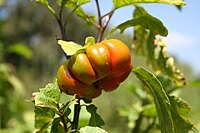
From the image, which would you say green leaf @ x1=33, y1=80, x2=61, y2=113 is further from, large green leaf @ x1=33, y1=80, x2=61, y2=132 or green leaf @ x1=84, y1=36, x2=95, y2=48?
green leaf @ x1=84, y1=36, x2=95, y2=48

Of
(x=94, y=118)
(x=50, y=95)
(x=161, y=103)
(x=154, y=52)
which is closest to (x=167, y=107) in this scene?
(x=161, y=103)

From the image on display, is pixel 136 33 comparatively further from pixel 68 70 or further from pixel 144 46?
pixel 68 70

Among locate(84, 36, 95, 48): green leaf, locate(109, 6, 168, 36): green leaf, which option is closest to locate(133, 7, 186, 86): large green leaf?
locate(109, 6, 168, 36): green leaf

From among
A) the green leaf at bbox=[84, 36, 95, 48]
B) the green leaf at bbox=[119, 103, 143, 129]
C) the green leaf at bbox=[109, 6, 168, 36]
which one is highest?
the green leaf at bbox=[109, 6, 168, 36]

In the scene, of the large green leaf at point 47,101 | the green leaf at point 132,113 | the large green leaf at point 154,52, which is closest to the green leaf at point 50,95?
the large green leaf at point 47,101

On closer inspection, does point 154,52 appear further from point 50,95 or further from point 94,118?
point 50,95

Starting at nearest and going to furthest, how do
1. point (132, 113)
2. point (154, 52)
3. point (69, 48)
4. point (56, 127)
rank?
point (69, 48), point (56, 127), point (154, 52), point (132, 113)
